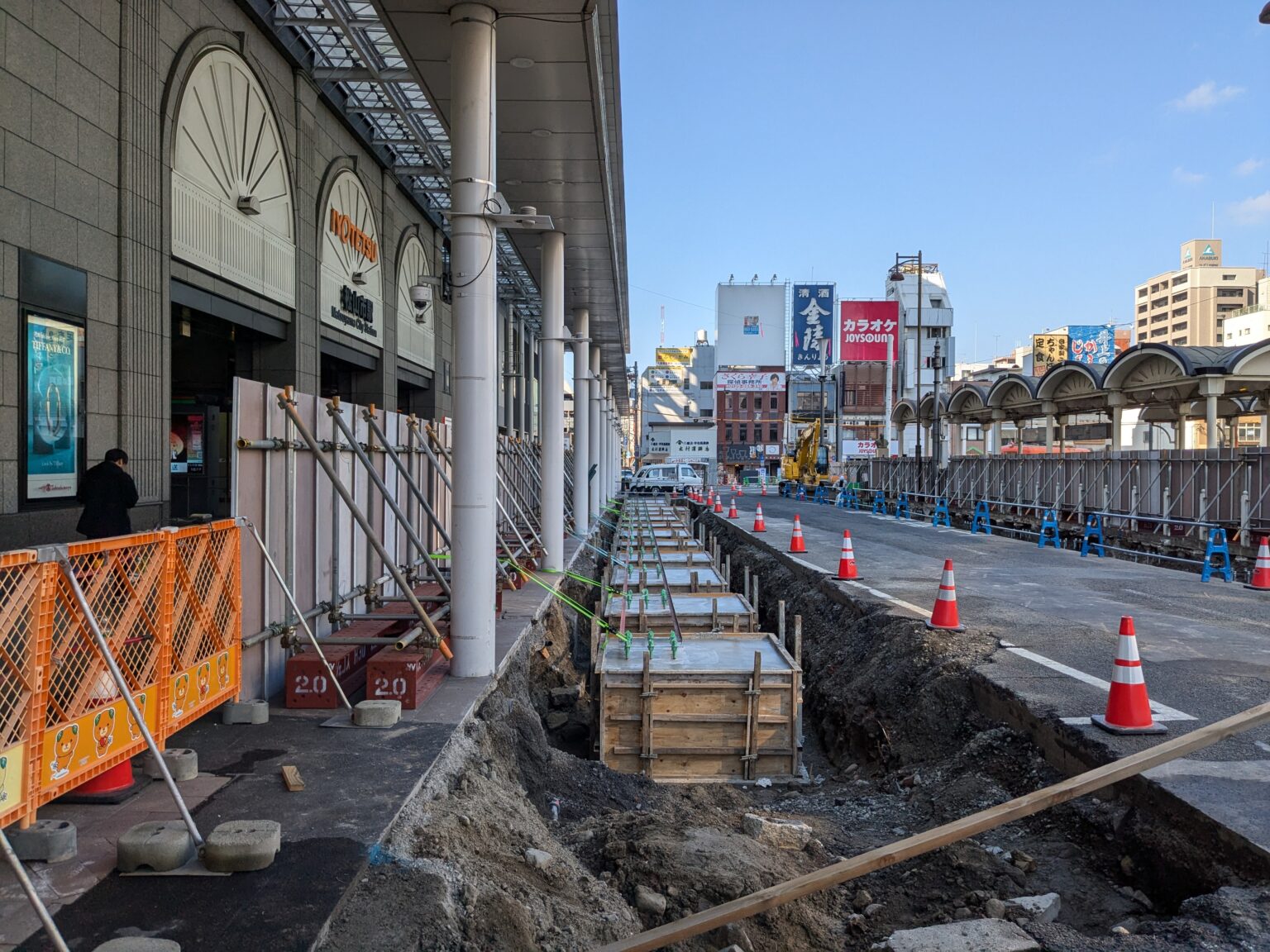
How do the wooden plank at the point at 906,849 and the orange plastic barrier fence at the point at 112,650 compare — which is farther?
the orange plastic barrier fence at the point at 112,650

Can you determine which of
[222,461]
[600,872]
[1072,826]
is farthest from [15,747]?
[222,461]

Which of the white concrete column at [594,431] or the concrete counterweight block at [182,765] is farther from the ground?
the white concrete column at [594,431]

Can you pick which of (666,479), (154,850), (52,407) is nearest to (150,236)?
(52,407)

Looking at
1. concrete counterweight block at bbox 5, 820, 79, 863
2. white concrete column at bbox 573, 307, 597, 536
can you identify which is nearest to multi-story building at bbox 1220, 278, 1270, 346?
white concrete column at bbox 573, 307, 597, 536

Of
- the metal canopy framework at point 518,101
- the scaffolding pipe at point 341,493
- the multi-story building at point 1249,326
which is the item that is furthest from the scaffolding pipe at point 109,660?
the multi-story building at point 1249,326

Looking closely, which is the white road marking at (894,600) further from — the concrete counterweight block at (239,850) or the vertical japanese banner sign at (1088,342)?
the vertical japanese banner sign at (1088,342)

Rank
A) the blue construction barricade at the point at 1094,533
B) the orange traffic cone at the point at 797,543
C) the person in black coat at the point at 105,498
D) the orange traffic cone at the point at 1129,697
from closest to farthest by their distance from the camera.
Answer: the orange traffic cone at the point at 1129,697
the person in black coat at the point at 105,498
the orange traffic cone at the point at 797,543
the blue construction barricade at the point at 1094,533

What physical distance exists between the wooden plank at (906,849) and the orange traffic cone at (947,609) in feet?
20.2

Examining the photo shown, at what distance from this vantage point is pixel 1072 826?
5664mm

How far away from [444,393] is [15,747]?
860 inches

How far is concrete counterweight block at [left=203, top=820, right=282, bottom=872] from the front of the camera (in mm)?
3766

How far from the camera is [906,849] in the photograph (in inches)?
140

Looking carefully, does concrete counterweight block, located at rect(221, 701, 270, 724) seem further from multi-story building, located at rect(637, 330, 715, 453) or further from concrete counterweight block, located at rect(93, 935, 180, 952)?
multi-story building, located at rect(637, 330, 715, 453)

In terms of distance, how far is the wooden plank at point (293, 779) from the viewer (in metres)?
4.67
